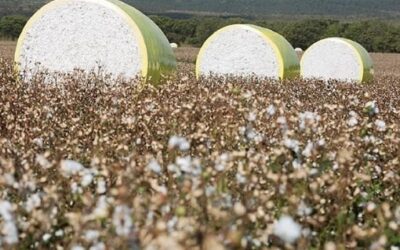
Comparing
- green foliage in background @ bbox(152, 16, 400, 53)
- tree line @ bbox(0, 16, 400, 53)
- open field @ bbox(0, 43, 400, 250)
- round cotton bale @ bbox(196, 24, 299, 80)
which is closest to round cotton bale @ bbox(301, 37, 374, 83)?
round cotton bale @ bbox(196, 24, 299, 80)

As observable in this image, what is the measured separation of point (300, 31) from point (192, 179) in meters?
68.4

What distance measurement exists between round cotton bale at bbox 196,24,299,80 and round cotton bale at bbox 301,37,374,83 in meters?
4.18

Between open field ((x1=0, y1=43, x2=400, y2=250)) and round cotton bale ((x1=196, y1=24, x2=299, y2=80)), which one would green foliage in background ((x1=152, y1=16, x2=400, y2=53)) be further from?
open field ((x1=0, y1=43, x2=400, y2=250))

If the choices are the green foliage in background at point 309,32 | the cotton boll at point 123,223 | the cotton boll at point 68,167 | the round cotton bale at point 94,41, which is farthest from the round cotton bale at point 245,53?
the green foliage in background at point 309,32

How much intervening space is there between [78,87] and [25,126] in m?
3.56

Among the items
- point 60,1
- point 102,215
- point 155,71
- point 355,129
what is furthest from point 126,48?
point 102,215

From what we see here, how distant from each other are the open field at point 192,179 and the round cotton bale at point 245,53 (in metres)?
9.39

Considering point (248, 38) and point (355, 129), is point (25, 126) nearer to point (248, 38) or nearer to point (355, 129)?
point (355, 129)

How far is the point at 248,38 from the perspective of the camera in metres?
18.9

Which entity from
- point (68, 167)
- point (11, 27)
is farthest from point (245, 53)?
point (11, 27)

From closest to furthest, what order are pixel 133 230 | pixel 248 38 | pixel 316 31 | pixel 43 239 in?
1. pixel 133 230
2. pixel 43 239
3. pixel 248 38
4. pixel 316 31

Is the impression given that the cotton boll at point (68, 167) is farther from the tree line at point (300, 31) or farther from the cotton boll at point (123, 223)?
the tree line at point (300, 31)

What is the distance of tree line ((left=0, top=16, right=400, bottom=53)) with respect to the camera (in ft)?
226

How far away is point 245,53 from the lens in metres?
19.0
